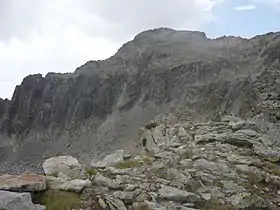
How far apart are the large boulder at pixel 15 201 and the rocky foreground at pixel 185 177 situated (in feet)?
4.60

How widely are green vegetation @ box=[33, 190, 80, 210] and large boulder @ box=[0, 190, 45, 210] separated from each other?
874 millimetres

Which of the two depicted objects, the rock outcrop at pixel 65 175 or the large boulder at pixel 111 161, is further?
the large boulder at pixel 111 161

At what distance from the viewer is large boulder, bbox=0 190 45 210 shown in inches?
505

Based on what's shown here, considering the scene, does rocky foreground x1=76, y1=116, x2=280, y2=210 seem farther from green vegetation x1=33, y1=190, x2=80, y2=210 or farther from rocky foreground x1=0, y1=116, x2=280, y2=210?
green vegetation x1=33, y1=190, x2=80, y2=210

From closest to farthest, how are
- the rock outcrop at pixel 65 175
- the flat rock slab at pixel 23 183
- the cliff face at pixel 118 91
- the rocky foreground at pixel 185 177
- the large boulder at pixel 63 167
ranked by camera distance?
1. the flat rock slab at pixel 23 183
2. the rocky foreground at pixel 185 177
3. the rock outcrop at pixel 65 175
4. the large boulder at pixel 63 167
5. the cliff face at pixel 118 91

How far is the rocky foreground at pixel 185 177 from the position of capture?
597 inches

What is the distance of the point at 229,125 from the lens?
2569 centimetres

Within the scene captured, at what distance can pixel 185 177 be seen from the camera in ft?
55.8

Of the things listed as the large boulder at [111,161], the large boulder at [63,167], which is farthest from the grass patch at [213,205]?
the large boulder at [111,161]

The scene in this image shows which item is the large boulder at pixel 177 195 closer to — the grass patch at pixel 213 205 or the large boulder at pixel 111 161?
the grass patch at pixel 213 205

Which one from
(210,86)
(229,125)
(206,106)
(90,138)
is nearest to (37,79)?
(90,138)

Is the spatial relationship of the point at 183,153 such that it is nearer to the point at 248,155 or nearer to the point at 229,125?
the point at 248,155

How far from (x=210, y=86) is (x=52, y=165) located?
88982 mm

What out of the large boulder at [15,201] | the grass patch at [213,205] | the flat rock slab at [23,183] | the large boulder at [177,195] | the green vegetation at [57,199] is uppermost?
the flat rock slab at [23,183]
